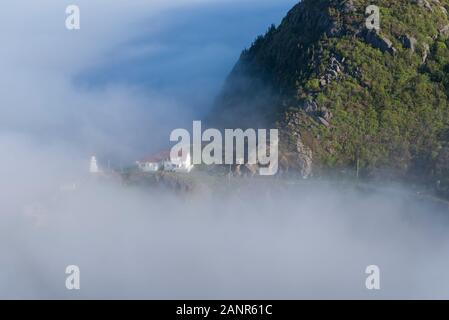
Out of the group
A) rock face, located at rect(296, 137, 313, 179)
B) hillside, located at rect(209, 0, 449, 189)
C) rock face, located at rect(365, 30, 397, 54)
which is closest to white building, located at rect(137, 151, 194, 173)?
hillside, located at rect(209, 0, 449, 189)

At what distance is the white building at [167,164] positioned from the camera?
7669 centimetres

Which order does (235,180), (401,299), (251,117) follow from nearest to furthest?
(401,299)
(235,180)
(251,117)

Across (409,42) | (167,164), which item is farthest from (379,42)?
(167,164)

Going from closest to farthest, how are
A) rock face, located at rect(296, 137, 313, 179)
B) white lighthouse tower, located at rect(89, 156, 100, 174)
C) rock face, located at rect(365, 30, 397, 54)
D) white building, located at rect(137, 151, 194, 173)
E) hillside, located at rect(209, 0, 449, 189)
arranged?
rock face, located at rect(296, 137, 313, 179), hillside, located at rect(209, 0, 449, 189), white building, located at rect(137, 151, 194, 173), white lighthouse tower, located at rect(89, 156, 100, 174), rock face, located at rect(365, 30, 397, 54)

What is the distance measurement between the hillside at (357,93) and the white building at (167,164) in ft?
20.0

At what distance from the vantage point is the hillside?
250ft

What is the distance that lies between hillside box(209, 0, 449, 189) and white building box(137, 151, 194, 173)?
6107mm

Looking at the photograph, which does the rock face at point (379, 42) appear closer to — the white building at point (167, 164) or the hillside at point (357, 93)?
the hillside at point (357, 93)

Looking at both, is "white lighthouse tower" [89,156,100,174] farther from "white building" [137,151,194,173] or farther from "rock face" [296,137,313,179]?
"rock face" [296,137,313,179]

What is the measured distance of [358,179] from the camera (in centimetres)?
7550

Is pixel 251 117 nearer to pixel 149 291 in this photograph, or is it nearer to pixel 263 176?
pixel 263 176

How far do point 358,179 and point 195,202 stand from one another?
1043 cm

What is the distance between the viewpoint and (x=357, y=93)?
80.0 m

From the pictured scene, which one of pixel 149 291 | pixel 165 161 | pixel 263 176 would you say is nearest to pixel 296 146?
pixel 263 176
